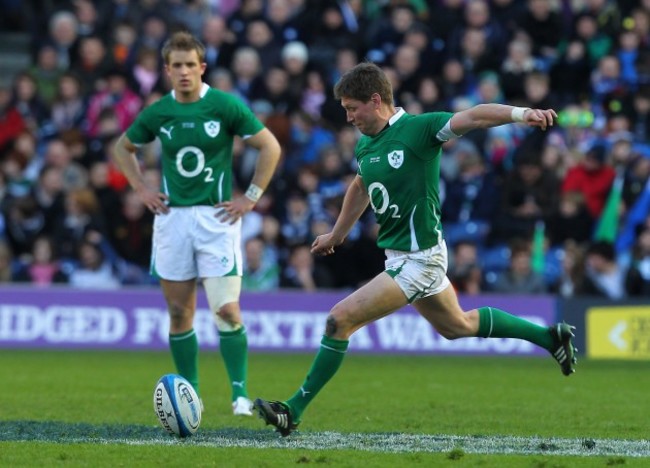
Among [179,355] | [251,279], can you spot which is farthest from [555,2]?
[179,355]

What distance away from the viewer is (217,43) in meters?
20.7

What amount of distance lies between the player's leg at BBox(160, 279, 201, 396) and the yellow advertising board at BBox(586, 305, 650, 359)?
7.90 m

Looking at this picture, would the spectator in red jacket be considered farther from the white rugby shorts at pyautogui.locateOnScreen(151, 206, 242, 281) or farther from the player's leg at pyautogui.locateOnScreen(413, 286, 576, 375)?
the player's leg at pyautogui.locateOnScreen(413, 286, 576, 375)

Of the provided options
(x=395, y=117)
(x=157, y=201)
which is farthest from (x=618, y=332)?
(x=395, y=117)

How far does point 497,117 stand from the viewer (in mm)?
8359

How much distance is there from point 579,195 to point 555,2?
4941mm

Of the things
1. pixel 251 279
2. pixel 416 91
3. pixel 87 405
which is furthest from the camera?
pixel 416 91

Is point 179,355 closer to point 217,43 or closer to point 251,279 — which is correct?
point 251,279

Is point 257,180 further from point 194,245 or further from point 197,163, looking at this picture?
point 194,245

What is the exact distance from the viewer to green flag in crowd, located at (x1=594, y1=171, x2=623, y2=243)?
18.4m

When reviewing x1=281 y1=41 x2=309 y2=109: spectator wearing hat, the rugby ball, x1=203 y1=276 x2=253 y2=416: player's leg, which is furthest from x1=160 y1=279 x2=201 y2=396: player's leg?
x1=281 y1=41 x2=309 y2=109: spectator wearing hat

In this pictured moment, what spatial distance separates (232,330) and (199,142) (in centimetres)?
142

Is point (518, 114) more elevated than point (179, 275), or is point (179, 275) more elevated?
point (518, 114)

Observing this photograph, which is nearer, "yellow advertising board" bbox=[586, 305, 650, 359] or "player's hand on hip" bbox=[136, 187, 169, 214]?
"player's hand on hip" bbox=[136, 187, 169, 214]
